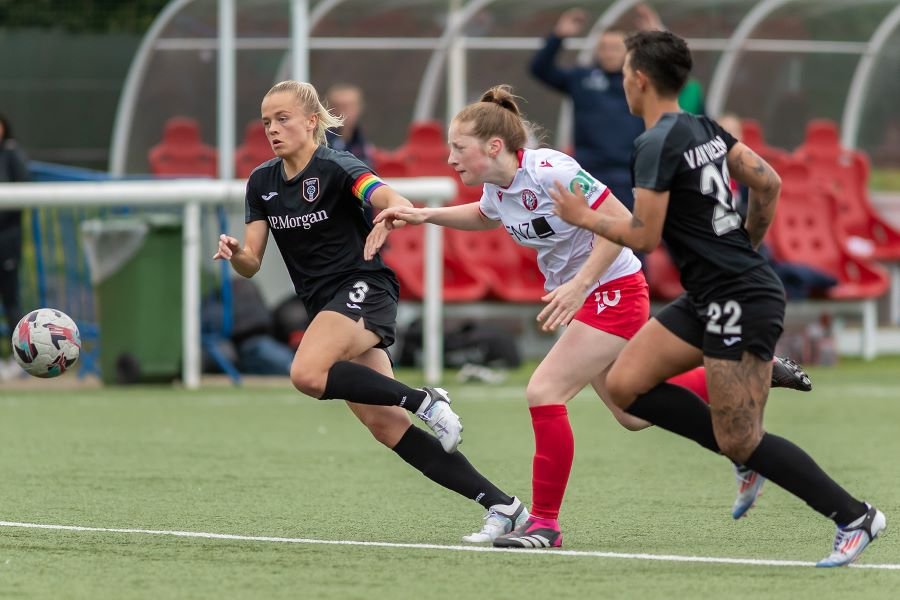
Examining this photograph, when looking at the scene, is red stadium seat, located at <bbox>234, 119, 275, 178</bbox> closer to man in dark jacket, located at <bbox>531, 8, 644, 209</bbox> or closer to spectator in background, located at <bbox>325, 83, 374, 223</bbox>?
spectator in background, located at <bbox>325, 83, 374, 223</bbox>

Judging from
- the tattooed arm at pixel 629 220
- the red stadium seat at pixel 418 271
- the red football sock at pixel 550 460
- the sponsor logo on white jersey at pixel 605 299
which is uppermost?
the tattooed arm at pixel 629 220

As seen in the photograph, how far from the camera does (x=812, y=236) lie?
55.2ft

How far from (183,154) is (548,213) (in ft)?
37.8

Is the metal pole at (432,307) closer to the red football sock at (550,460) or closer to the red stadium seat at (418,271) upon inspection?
the red stadium seat at (418,271)

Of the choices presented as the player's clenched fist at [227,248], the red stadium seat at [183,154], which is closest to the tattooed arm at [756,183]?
the player's clenched fist at [227,248]

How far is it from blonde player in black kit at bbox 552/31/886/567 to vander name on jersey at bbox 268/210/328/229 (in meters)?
1.26

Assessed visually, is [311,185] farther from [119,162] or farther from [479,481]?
[119,162]

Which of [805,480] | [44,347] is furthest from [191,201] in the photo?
[805,480]

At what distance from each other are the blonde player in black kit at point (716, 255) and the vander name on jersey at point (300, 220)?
1261 mm

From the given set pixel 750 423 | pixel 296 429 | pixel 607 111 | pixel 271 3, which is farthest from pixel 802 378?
pixel 271 3

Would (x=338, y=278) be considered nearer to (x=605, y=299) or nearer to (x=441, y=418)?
(x=441, y=418)

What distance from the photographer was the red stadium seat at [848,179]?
17.3 meters

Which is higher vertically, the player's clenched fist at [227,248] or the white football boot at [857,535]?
the player's clenched fist at [227,248]

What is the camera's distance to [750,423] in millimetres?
5652
